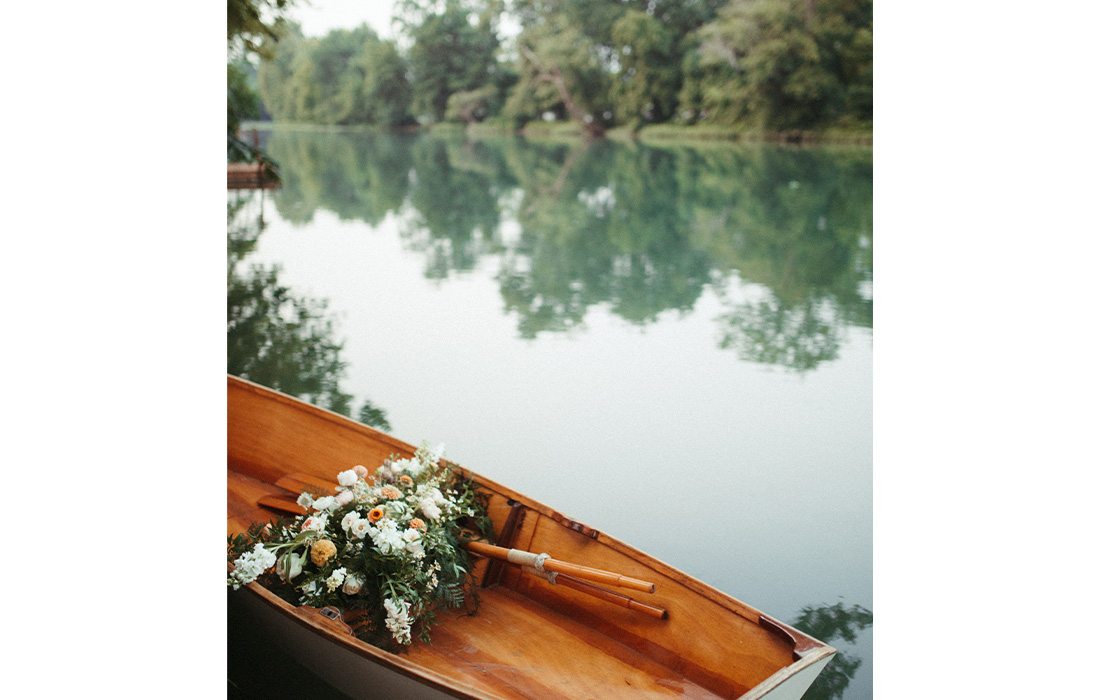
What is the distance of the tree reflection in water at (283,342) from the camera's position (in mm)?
4918

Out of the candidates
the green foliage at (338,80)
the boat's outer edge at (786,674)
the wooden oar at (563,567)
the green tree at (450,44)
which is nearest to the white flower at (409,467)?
the wooden oar at (563,567)

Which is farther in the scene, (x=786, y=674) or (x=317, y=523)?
(x=317, y=523)

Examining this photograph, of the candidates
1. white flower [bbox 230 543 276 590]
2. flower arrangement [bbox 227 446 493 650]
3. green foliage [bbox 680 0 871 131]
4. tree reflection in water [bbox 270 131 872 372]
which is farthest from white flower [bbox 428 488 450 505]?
green foliage [bbox 680 0 871 131]

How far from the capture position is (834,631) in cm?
296

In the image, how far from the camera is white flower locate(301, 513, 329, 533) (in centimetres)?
242

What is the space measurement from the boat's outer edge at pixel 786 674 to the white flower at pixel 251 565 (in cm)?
107

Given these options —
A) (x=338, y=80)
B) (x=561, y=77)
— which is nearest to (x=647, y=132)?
(x=561, y=77)

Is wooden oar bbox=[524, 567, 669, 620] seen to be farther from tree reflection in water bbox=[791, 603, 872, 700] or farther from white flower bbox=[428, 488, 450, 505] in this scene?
tree reflection in water bbox=[791, 603, 872, 700]

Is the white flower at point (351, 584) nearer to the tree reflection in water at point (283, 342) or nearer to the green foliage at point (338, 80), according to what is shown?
the tree reflection in water at point (283, 342)

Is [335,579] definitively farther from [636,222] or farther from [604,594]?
[636,222]

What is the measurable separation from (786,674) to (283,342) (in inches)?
168

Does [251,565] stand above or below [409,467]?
below
